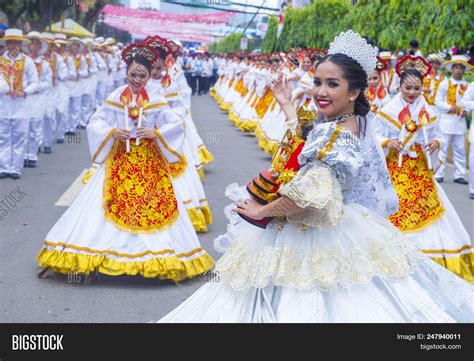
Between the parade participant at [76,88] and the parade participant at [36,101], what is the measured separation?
3.43 metres

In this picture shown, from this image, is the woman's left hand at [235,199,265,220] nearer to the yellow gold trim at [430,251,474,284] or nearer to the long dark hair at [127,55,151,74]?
the long dark hair at [127,55,151,74]

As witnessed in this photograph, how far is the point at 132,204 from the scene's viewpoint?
22.4 feet

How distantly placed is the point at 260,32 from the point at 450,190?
148ft

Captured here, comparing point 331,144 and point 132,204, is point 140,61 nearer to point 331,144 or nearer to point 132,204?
point 132,204

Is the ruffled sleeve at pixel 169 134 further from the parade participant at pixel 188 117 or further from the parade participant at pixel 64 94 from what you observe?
the parade participant at pixel 64 94

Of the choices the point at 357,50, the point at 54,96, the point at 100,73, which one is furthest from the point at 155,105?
the point at 100,73

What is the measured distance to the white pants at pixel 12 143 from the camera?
12.1m

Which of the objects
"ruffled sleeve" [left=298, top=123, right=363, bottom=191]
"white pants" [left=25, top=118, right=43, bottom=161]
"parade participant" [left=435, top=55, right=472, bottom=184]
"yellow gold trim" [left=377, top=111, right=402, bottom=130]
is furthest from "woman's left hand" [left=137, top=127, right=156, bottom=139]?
"parade participant" [left=435, top=55, right=472, bottom=184]

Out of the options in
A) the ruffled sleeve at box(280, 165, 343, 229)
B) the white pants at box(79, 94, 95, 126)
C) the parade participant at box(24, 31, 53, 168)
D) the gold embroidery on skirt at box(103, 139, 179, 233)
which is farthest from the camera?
the white pants at box(79, 94, 95, 126)

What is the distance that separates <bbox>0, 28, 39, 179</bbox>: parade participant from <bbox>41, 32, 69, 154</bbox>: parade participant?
1.67m

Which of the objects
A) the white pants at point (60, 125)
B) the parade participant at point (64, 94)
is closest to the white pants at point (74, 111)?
the parade participant at point (64, 94)

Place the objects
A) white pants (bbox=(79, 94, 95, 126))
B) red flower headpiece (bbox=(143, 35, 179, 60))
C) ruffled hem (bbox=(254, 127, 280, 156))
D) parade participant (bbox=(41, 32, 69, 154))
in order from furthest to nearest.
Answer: white pants (bbox=(79, 94, 95, 126))
ruffled hem (bbox=(254, 127, 280, 156))
parade participant (bbox=(41, 32, 69, 154))
red flower headpiece (bbox=(143, 35, 179, 60))

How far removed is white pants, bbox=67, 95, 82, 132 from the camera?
61.6 ft
